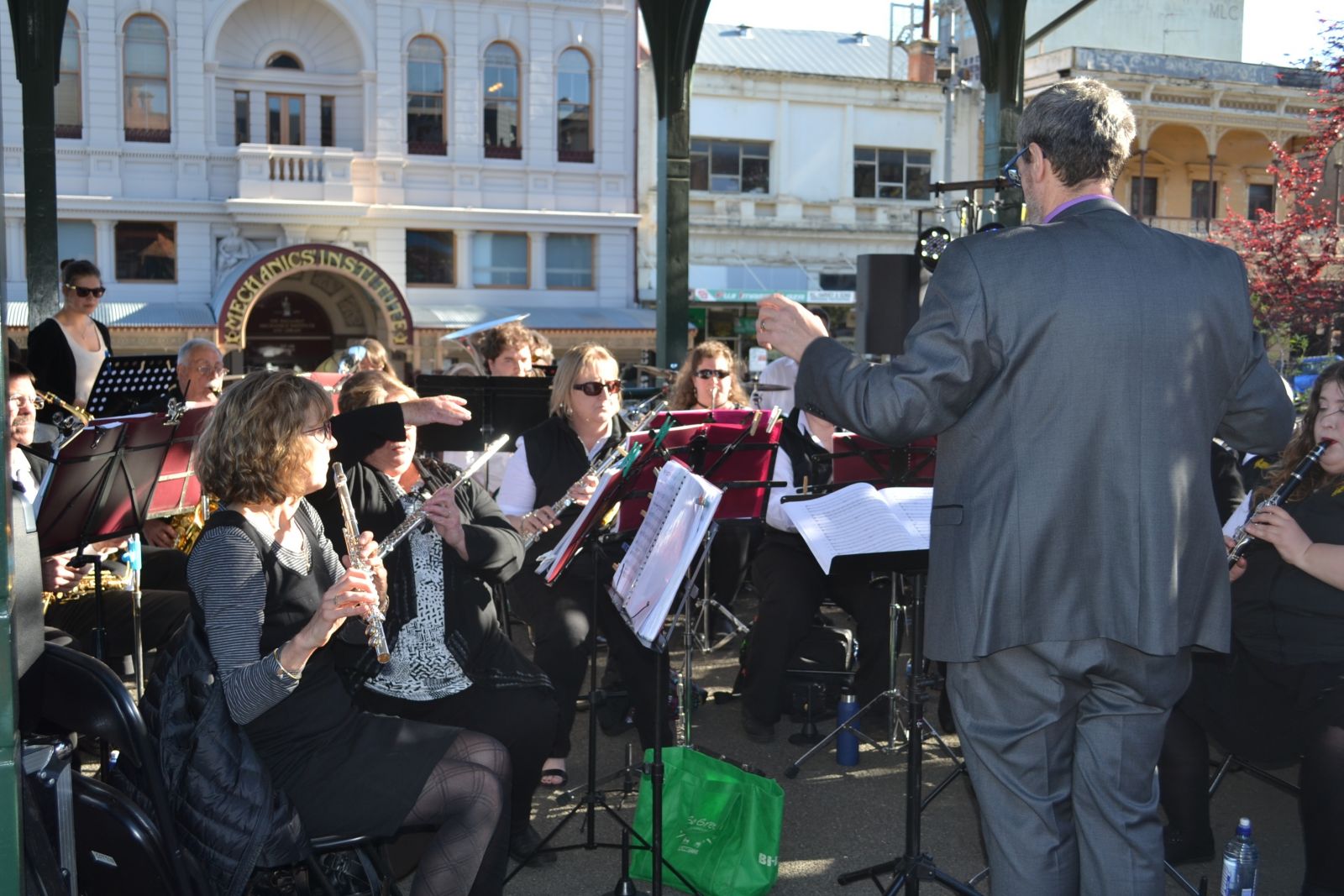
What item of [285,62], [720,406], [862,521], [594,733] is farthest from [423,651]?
[285,62]

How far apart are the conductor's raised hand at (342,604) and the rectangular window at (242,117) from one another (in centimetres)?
2387

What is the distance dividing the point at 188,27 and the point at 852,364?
24.6 metres

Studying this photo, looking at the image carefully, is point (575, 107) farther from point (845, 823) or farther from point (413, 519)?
point (413, 519)

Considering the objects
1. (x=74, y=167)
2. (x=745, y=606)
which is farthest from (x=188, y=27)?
(x=745, y=606)

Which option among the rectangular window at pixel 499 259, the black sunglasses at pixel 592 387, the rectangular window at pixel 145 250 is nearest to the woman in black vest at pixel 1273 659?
the black sunglasses at pixel 592 387

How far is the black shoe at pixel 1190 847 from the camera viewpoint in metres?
4.23

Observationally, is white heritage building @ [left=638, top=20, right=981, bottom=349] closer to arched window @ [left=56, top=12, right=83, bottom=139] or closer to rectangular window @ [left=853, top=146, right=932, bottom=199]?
rectangular window @ [left=853, top=146, right=932, bottom=199]

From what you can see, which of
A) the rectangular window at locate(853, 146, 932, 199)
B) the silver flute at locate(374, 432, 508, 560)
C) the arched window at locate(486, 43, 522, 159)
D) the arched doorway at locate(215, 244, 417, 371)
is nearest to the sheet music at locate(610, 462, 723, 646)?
the silver flute at locate(374, 432, 508, 560)

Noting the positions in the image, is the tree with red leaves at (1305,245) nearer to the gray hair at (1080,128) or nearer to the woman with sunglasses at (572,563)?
the woman with sunglasses at (572,563)

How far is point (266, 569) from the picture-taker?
3305mm

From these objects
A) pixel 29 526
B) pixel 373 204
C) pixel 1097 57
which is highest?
pixel 1097 57

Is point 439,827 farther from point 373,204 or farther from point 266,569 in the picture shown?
point 373,204

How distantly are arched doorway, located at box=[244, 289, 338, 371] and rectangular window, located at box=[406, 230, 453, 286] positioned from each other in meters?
2.24

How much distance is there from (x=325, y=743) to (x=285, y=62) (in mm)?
24698
